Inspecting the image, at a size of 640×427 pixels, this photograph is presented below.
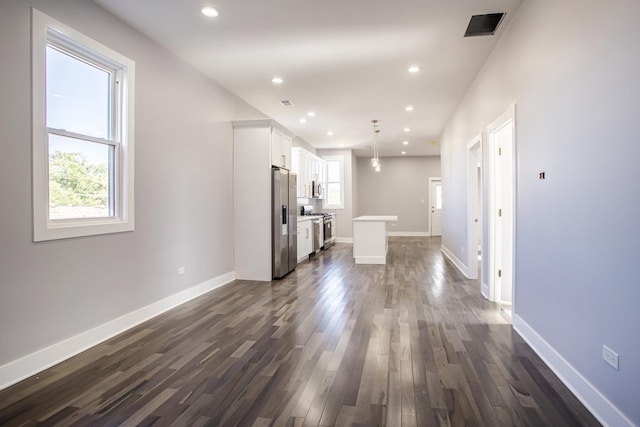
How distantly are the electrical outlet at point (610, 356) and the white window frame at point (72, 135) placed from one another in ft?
11.7

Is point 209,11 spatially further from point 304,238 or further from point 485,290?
point 304,238

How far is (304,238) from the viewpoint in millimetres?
7355

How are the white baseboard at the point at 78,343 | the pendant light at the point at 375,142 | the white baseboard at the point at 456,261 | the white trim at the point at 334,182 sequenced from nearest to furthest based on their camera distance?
the white baseboard at the point at 78,343, the white baseboard at the point at 456,261, the pendant light at the point at 375,142, the white trim at the point at 334,182

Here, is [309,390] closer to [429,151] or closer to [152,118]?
[152,118]

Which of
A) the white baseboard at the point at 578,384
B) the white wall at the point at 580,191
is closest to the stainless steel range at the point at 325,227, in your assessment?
the white wall at the point at 580,191

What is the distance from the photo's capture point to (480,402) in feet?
6.79

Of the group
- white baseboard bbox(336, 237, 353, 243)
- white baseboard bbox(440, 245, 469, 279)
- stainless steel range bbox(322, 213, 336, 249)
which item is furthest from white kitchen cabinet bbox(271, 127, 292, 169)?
white baseboard bbox(336, 237, 353, 243)

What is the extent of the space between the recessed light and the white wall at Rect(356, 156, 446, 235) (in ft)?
33.1

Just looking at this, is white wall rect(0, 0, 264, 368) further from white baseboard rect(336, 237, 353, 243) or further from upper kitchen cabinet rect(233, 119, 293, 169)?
white baseboard rect(336, 237, 353, 243)

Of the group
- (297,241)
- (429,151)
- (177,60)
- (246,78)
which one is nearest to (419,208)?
(429,151)

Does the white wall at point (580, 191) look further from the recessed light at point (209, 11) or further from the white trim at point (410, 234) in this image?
the white trim at point (410, 234)

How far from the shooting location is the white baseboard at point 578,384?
1.80m

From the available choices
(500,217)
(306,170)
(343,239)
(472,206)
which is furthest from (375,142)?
(500,217)

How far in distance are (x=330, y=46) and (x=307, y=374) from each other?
3.26 metres
